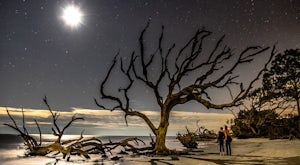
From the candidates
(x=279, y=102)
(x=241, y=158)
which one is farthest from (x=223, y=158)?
(x=279, y=102)

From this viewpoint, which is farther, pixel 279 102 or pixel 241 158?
pixel 279 102

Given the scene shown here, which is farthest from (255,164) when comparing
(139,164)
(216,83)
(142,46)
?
(142,46)

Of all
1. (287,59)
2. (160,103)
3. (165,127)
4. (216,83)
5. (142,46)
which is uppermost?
(287,59)

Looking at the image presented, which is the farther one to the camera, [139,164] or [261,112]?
[261,112]

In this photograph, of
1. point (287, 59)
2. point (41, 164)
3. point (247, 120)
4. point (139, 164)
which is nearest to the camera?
point (139, 164)

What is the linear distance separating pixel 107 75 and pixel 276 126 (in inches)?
996

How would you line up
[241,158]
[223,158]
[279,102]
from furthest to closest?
[279,102] → [223,158] → [241,158]

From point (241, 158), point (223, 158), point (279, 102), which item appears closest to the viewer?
point (241, 158)

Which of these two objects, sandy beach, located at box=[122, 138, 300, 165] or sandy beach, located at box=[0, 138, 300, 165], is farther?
sandy beach, located at box=[0, 138, 300, 165]

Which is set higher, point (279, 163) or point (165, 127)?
point (165, 127)

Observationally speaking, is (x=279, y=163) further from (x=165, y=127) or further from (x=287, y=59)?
(x=287, y=59)

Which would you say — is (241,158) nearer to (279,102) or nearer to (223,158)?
(223,158)

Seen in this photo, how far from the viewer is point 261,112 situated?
39.5m

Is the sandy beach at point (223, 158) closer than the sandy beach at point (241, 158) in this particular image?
No
